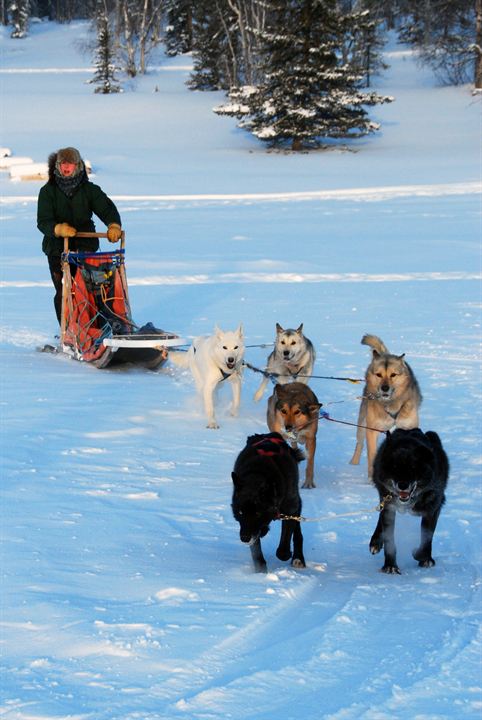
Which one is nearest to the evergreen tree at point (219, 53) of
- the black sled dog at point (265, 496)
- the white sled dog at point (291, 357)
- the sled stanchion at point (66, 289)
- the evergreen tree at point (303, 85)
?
the evergreen tree at point (303, 85)

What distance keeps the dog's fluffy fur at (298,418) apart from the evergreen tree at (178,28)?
42.7m

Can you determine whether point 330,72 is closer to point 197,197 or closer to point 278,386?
point 197,197

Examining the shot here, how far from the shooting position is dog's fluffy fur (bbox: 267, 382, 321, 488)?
5121mm

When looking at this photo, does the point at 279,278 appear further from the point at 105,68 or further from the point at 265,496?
the point at 105,68

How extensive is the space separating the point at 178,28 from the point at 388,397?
4369cm

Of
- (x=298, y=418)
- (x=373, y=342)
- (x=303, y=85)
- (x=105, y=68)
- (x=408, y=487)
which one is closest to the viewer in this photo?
(x=408, y=487)

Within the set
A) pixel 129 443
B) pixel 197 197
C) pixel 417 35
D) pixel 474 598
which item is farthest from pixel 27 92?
pixel 474 598

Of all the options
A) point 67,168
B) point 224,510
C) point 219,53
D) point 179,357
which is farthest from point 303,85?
point 224,510

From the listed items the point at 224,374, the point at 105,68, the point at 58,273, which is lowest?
the point at 224,374

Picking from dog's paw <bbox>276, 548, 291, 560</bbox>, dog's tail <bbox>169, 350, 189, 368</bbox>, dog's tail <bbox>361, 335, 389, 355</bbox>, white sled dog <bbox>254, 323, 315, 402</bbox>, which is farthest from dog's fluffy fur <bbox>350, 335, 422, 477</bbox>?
dog's tail <bbox>169, 350, 189, 368</bbox>

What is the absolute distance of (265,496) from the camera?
12.5ft

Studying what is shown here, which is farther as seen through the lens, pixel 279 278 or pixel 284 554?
pixel 279 278

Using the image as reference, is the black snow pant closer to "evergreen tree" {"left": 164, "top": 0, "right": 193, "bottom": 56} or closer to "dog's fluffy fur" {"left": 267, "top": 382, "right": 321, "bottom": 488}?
"dog's fluffy fur" {"left": 267, "top": 382, "right": 321, "bottom": 488}

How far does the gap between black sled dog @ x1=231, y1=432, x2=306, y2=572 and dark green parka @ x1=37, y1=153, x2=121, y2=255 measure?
13.4 ft
